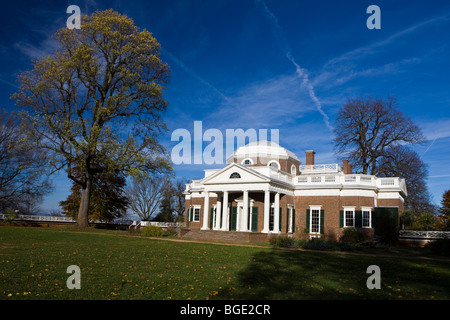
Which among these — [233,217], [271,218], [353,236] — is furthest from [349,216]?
[233,217]

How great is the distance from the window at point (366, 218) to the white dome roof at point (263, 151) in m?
9.72

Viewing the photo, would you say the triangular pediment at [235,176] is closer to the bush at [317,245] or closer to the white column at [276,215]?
the white column at [276,215]

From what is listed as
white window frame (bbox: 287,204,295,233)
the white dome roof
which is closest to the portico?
white window frame (bbox: 287,204,295,233)

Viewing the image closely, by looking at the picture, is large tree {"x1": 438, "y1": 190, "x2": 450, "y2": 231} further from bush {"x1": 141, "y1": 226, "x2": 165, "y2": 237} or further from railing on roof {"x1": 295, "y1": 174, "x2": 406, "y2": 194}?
bush {"x1": 141, "y1": 226, "x2": 165, "y2": 237}

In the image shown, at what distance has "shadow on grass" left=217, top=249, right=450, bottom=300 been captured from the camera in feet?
28.3

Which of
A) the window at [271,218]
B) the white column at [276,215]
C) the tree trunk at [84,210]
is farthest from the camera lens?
the window at [271,218]

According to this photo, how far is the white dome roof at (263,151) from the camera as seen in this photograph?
3688 cm

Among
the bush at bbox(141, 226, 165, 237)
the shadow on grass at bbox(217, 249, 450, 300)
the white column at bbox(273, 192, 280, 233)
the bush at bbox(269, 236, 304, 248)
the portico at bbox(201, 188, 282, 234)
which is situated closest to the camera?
the shadow on grass at bbox(217, 249, 450, 300)

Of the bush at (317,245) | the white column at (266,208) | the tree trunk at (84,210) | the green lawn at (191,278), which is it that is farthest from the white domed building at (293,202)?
the green lawn at (191,278)

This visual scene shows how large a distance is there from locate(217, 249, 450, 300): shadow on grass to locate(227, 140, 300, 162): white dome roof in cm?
2328

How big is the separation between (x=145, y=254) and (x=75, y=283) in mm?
6095

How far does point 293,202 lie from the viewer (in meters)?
34.1

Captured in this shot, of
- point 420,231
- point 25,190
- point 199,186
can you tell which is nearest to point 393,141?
point 420,231
